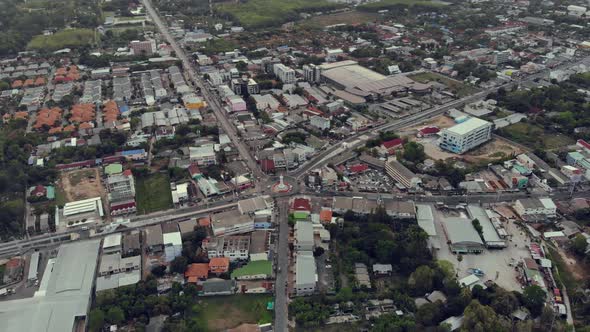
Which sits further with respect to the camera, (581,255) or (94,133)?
(94,133)

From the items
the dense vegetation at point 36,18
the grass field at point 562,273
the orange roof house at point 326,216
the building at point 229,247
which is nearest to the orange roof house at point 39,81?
the dense vegetation at point 36,18

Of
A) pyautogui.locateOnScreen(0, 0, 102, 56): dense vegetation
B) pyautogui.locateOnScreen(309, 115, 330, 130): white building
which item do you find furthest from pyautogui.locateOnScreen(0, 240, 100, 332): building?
pyautogui.locateOnScreen(0, 0, 102, 56): dense vegetation

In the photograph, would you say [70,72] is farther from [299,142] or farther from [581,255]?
[581,255]

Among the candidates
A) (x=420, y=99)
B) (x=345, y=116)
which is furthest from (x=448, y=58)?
(x=345, y=116)

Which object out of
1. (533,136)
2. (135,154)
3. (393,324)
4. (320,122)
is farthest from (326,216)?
(533,136)

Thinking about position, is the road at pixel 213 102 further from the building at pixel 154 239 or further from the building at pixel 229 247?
the building at pixel 154 239
